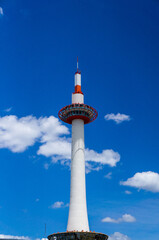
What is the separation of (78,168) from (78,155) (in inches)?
151

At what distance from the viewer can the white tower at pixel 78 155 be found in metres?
85.2

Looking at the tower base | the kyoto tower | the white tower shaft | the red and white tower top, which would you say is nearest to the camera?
the tower base

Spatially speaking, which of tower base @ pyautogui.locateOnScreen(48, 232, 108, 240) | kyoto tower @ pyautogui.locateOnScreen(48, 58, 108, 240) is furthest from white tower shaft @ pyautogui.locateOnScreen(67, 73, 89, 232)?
tower base @ pyautogui.locateOnScreen(48, 232, 108, 240)

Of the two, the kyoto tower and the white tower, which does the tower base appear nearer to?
the kyoto tower

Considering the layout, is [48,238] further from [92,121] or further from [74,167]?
[92,121]

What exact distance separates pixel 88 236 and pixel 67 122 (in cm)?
3529

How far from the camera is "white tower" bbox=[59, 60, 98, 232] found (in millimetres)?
85250

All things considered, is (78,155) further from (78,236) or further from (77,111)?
(78,236)

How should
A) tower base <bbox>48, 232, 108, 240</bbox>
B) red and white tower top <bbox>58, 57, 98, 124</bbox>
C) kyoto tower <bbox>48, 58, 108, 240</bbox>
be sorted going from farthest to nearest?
red and white tower top <bbox>58, 57, 98, 124</bbox> → kyoto tower <bbox>48, 58, 108, 240</bbox> → tower base <bbox>48, 232, 108, 240</bbox>

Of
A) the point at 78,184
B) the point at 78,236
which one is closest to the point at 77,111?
the point at 78,184

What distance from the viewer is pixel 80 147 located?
9456 cm

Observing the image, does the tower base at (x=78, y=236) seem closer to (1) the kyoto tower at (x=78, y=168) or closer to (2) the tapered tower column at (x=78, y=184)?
(1) the kyoto tower at (x=78, y=168)

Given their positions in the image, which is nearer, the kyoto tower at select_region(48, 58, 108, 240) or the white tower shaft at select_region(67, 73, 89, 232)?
the kyoto tower at select_region(48, 58, 108, 240)

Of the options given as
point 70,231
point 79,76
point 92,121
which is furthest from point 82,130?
point 70,231
